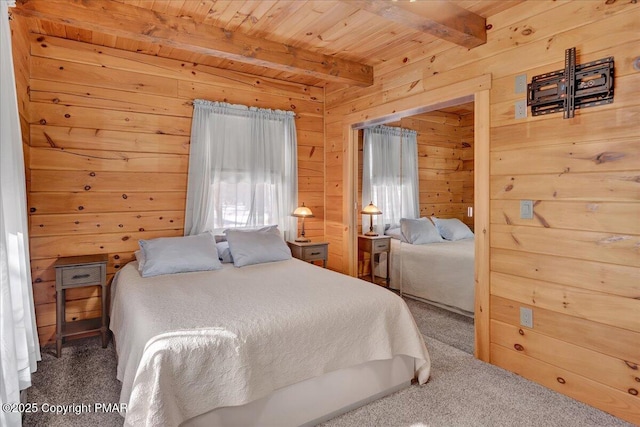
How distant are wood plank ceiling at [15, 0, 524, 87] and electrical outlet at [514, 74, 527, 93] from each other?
0.42m

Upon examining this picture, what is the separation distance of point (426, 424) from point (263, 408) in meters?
0.87

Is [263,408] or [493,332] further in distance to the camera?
[493,332]

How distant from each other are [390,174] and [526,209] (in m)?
1.48

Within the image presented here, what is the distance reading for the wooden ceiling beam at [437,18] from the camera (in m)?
2.18

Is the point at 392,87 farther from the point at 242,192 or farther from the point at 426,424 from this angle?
the point at 426,424

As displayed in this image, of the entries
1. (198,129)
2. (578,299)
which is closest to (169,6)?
(198,129)

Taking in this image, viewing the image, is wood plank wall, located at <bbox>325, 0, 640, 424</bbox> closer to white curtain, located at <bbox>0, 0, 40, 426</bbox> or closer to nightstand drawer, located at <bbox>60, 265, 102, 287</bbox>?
white curtain, located at <bbox>0, 0, 40, 426</bbox>

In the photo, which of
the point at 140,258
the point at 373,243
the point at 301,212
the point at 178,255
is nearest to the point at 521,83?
the point at 373,243

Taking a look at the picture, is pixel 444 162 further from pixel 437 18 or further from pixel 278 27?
pixel 278 27

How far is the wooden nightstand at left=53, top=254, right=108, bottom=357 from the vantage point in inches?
107

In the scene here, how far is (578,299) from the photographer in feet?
7.08

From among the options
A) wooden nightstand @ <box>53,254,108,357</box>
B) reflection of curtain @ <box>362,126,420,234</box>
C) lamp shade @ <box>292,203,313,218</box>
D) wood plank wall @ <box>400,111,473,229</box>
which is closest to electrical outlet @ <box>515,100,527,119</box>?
wood plank wall @ <box>400,111,473,229</box>

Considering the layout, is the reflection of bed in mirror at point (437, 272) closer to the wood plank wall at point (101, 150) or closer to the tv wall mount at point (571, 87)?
the tv wall mount at point (571, 87)

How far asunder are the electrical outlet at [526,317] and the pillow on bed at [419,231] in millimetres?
954
